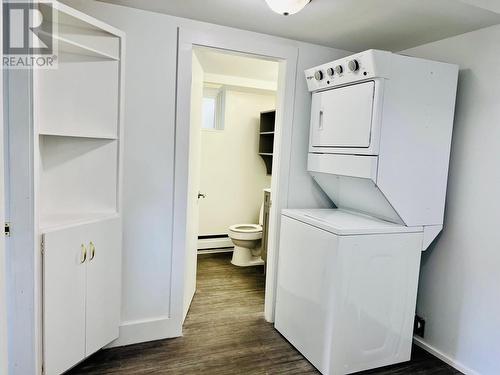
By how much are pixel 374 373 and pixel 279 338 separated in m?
0.66

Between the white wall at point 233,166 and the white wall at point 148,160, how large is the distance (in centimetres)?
200

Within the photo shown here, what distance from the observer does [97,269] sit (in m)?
2.03

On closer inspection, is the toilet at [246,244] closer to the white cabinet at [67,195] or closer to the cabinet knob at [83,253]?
the white cabinet at [67,195]

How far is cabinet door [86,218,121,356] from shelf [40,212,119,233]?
38 mm

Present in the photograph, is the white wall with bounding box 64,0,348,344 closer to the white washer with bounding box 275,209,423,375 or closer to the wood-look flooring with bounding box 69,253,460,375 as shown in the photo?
the wood-look flooring with bounding box 69,253,460,375

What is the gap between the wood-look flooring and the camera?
2.14 meters

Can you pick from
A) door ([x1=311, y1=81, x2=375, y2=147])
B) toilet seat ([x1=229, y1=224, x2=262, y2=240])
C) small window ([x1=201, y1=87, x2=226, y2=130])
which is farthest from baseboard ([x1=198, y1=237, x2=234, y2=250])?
door ([x1=311, y1=81, x2=375, y2=147])

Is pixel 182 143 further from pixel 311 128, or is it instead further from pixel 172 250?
pixel 311 128

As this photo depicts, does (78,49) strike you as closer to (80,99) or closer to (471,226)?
(80,99)

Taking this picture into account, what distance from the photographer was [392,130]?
2.05 m

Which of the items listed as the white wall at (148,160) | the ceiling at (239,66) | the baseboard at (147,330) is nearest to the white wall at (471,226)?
the white wall at (148,160)

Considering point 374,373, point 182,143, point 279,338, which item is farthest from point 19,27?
point 374,373

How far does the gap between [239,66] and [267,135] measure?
3.49 ft

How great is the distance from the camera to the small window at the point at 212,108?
4.48 meters
